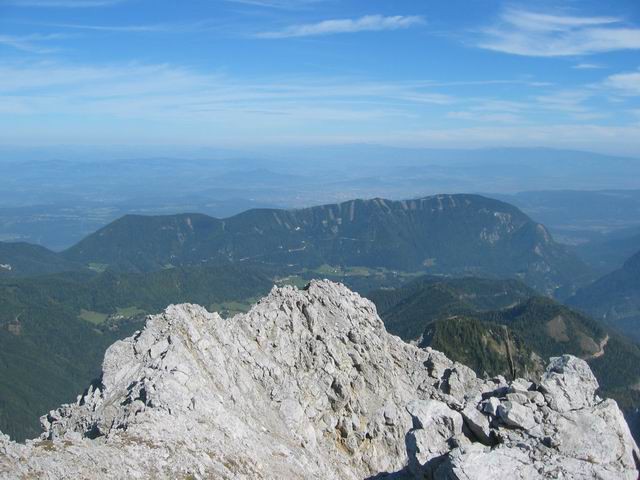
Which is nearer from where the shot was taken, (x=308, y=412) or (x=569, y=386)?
(x=569, y=386)

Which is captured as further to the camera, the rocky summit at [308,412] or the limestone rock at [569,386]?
the limestone rock at [569,386]

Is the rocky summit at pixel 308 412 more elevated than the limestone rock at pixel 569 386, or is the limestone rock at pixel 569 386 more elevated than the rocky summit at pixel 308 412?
the limestone rock at pixel 569 386

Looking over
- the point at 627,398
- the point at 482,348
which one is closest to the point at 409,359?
the point at 482,348

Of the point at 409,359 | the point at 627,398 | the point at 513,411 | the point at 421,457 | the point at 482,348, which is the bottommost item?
the point at 627,398

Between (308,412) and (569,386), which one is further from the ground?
(569,386)

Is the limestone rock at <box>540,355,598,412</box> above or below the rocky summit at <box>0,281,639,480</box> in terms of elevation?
above

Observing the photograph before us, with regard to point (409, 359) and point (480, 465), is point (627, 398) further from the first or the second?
point (480, 465)

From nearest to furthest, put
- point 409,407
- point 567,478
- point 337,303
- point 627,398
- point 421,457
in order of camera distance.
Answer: point 567,478 → point 421,457 → point 409,407 → point 337,303 → point 627,398

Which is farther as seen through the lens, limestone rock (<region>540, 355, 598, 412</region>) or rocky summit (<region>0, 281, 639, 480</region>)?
limestone rock (<region>540, 355, 598, 412</region>)
